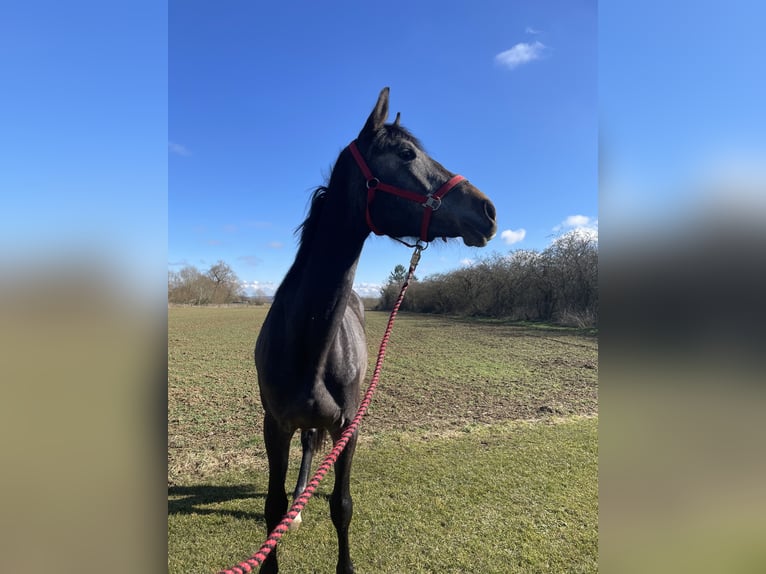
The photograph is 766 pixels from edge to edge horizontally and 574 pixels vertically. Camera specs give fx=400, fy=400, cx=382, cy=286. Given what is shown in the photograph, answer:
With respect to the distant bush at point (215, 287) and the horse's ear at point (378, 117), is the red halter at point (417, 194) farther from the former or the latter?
the distant bush at point (215, 287)

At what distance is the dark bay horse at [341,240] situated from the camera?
2525 mm

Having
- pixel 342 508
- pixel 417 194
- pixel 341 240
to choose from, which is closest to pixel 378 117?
pixel 417 194

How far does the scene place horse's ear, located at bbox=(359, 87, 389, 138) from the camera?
265cm

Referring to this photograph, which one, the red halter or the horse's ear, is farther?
the horse's ear

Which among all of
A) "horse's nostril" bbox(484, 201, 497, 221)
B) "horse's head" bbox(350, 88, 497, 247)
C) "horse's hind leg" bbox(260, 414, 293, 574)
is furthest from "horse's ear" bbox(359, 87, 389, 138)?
"horse's hind leg" bbox(260, 414, 293, 574)

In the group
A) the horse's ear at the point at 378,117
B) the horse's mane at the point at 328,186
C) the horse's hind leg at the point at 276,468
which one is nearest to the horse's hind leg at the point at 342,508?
the horse's hind leg at the point at 276,468

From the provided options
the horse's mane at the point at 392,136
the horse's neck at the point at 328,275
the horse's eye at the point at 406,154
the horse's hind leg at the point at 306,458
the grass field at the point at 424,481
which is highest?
the horse's mane at the point at 392,136

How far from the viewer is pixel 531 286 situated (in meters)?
30.0

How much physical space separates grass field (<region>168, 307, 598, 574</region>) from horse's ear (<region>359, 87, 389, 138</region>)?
344 cm

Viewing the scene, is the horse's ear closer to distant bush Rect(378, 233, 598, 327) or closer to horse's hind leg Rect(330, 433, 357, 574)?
horse's hind leg Rect(330, 433, 357, 574)

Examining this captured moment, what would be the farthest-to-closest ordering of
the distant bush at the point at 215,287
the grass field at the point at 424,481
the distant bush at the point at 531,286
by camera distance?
the distant bush at the point at 215,287
the distant bush at the point at 531,286
the grass field at the point at 424,481

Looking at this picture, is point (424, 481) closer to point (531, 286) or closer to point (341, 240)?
point (341, 240)
